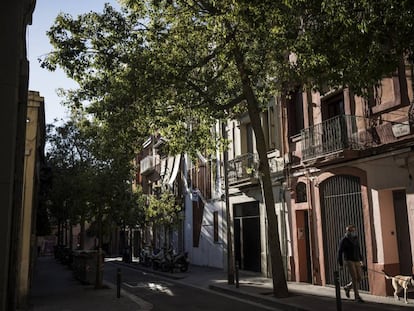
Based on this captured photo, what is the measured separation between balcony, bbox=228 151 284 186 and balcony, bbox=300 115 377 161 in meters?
3.51

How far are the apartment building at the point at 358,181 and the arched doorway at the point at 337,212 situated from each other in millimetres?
32

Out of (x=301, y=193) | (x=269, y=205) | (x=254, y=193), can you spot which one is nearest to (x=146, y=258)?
(x=254, y=193)

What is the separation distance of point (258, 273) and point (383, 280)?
8479 millimetres

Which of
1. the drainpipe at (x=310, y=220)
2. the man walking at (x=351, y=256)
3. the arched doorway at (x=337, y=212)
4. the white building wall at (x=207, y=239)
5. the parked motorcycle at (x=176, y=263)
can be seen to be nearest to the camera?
the man walking at (x=351, y=256)

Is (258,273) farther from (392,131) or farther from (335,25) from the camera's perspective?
(335,25)

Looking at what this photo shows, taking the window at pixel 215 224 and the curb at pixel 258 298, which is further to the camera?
the window at pixel 215 224

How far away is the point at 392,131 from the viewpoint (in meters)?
13.2

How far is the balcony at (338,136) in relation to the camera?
14.3 meters

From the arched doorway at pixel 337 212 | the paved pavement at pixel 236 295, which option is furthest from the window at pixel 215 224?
the arched doorway at pixel 337 212

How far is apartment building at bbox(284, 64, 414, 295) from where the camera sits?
42.9 ft

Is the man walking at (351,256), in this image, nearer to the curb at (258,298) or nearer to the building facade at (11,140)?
the curb at (258,298)

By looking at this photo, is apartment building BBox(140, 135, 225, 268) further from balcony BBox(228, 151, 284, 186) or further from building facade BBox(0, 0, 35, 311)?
building facade BBox(0, 0, 35, 311)

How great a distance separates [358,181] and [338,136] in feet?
5.13

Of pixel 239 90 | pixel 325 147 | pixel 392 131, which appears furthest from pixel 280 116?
pixel 392 131
